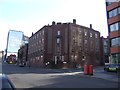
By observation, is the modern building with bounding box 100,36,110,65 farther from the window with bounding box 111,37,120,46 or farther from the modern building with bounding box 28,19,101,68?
the window with bounding box 111,37,120,46

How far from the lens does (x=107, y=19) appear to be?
156 ft

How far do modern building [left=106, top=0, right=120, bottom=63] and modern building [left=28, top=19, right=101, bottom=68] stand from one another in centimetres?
2218

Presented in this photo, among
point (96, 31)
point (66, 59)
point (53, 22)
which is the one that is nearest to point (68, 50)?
point (66, 59)

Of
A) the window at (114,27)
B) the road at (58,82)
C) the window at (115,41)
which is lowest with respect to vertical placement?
the road at (58,82)

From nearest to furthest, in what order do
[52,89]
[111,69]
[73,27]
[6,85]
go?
[6,85]
[52,89]
[111,69]
[73,27]

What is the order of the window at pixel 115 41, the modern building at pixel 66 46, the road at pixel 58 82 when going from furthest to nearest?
the modern building at pixel 66 46 → the window at pixel 115 41 → the road at pixel 58 82

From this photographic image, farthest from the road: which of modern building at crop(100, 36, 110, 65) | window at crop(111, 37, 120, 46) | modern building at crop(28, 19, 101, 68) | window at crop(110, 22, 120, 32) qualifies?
modern building at crop(100, 36, 110, 65)

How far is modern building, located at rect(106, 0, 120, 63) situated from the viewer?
43.2m

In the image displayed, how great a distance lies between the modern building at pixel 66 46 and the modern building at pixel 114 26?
22.2 metres

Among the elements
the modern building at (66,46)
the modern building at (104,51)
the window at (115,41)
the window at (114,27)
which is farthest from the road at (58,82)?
the modern building at (104,51)

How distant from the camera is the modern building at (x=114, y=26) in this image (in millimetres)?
43250

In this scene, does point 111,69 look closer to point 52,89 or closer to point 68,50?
point 52,89

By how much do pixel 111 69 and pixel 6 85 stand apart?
109 ft

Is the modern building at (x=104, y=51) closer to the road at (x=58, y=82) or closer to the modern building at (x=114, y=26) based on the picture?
the modern building at (x=114, y=26)
